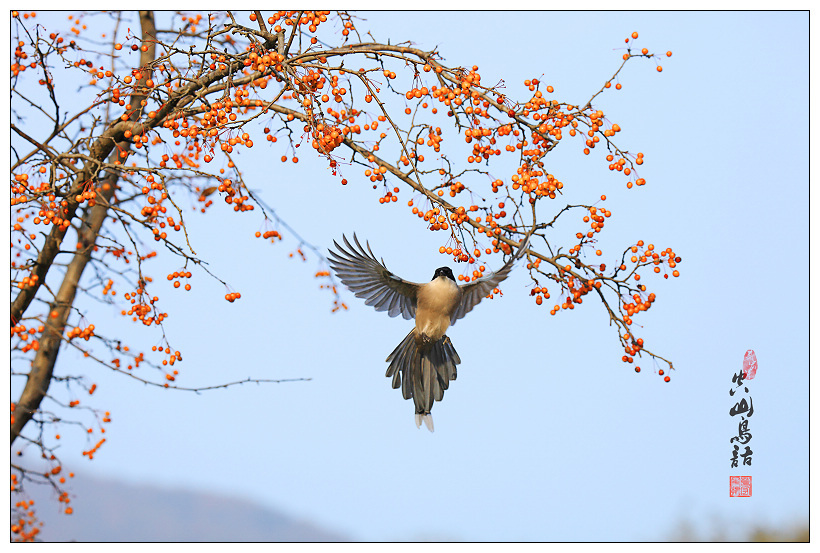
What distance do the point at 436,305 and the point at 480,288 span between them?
0.18 meters

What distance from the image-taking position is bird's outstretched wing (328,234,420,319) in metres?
2.79

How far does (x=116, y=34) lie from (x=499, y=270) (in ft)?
9.34

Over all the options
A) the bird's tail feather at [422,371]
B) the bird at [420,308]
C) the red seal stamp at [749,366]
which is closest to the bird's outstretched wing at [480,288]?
the bird at [420,308]

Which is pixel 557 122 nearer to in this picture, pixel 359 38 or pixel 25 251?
pixel 359 38

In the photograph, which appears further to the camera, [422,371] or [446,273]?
[422,371]

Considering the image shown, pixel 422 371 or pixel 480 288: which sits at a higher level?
pixel 480 288

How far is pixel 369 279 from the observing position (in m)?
2.82

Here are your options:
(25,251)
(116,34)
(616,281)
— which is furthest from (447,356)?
(116,34)

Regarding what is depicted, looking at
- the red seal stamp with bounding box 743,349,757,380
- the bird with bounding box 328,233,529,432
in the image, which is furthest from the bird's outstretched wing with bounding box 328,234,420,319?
the red seal stamp with bounding box 743,349,757,380

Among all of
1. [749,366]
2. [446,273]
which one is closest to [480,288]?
[446,273]

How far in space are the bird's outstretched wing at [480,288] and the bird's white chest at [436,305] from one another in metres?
0.03

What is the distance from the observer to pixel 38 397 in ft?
12.6

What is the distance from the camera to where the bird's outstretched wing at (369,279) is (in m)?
2.79

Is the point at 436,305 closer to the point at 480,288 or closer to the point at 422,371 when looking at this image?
the point at 480,288
